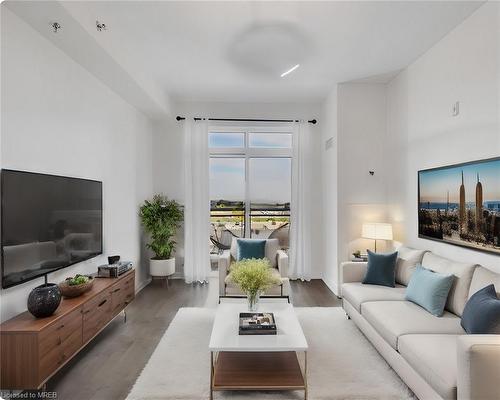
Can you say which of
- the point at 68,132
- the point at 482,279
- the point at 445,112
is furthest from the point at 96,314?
the point at 445,112

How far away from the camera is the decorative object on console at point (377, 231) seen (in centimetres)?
433

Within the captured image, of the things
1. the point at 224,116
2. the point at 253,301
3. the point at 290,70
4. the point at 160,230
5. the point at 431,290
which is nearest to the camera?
the point at 431,290

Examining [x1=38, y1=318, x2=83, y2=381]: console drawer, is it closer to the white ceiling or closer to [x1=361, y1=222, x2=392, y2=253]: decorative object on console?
the white ceiling

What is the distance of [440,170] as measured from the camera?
351 cm

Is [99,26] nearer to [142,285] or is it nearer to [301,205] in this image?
[142,285]

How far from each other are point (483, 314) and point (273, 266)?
2794 mm

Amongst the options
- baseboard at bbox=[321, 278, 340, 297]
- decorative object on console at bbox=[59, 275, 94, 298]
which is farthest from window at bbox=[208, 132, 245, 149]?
decorative object on console at bbox=[59, 275, 94, 298]

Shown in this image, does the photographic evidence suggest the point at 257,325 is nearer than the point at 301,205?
Yes

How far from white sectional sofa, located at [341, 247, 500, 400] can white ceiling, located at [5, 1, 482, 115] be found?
226 cm

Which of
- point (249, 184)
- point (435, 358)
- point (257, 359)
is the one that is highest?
point (249, 184)

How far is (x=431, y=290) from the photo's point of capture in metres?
2.78

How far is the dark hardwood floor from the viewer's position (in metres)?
2.45

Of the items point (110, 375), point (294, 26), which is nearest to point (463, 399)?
point (110, 375)

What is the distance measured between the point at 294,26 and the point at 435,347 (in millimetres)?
2908
